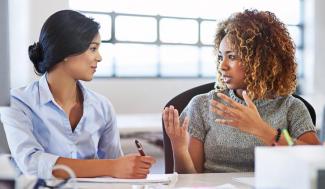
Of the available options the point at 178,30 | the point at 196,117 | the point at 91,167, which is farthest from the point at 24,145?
the point at 178,30

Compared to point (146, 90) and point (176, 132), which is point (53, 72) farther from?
point (146, 90)

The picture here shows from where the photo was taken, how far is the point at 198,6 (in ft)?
9.86

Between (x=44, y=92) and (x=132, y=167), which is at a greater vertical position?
(x=44, y=92)

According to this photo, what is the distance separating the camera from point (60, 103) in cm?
145

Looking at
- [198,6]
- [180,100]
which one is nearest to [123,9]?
[198,6]

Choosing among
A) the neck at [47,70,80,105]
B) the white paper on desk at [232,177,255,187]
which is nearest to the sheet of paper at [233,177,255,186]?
the white paper on desk at [232,177,255,187]

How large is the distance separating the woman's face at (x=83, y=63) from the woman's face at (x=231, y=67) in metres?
0.44

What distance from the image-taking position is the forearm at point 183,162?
1.50 m

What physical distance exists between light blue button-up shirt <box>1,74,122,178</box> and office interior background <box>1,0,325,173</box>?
3.36 ft

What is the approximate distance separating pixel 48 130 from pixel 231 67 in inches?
25.3

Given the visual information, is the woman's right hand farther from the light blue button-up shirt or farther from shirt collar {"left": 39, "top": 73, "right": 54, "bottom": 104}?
shirt collar {"left": 39, "top": 73, "right": 54, "bottom": 104}

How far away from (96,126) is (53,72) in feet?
0.73

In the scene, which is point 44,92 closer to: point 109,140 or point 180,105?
point 109,140

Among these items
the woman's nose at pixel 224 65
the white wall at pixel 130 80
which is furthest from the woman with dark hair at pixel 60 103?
the white wall at pixel 130 80
